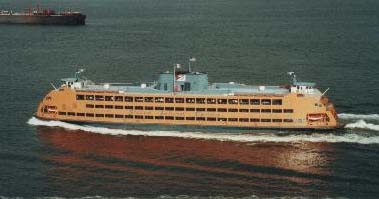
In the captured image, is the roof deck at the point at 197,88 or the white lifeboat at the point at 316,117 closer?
the white lifeboat at the point at 316,117

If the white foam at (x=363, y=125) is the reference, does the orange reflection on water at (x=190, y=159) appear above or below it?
below

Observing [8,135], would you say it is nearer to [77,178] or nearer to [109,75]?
[77,178]

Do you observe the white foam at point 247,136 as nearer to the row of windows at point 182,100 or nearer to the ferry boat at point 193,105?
the ferry boat at point 193,105

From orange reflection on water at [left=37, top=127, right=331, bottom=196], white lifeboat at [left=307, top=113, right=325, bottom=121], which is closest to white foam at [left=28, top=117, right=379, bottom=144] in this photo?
orange reflection on water at [left=37, top=127, right=331, bottom=196]

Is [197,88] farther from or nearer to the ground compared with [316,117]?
farther from the ground

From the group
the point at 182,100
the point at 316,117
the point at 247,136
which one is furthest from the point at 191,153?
the point at 316,117

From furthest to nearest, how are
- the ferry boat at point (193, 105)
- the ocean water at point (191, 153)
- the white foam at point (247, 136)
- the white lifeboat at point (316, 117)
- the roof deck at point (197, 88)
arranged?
1. the roof deck at point (197, 88)
2. the ferry boat at point (193, 105)
3. the white lifeboat at point (316, 117)
4. the white foam at point (247, 136)
5. the ocean water at point (191, 153)

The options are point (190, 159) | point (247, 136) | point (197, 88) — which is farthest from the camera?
point (197, 88)

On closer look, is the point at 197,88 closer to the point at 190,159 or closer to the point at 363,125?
the point at 190,159

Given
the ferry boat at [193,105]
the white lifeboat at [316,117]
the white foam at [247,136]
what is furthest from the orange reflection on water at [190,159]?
the white lifeboat at [316,117]
